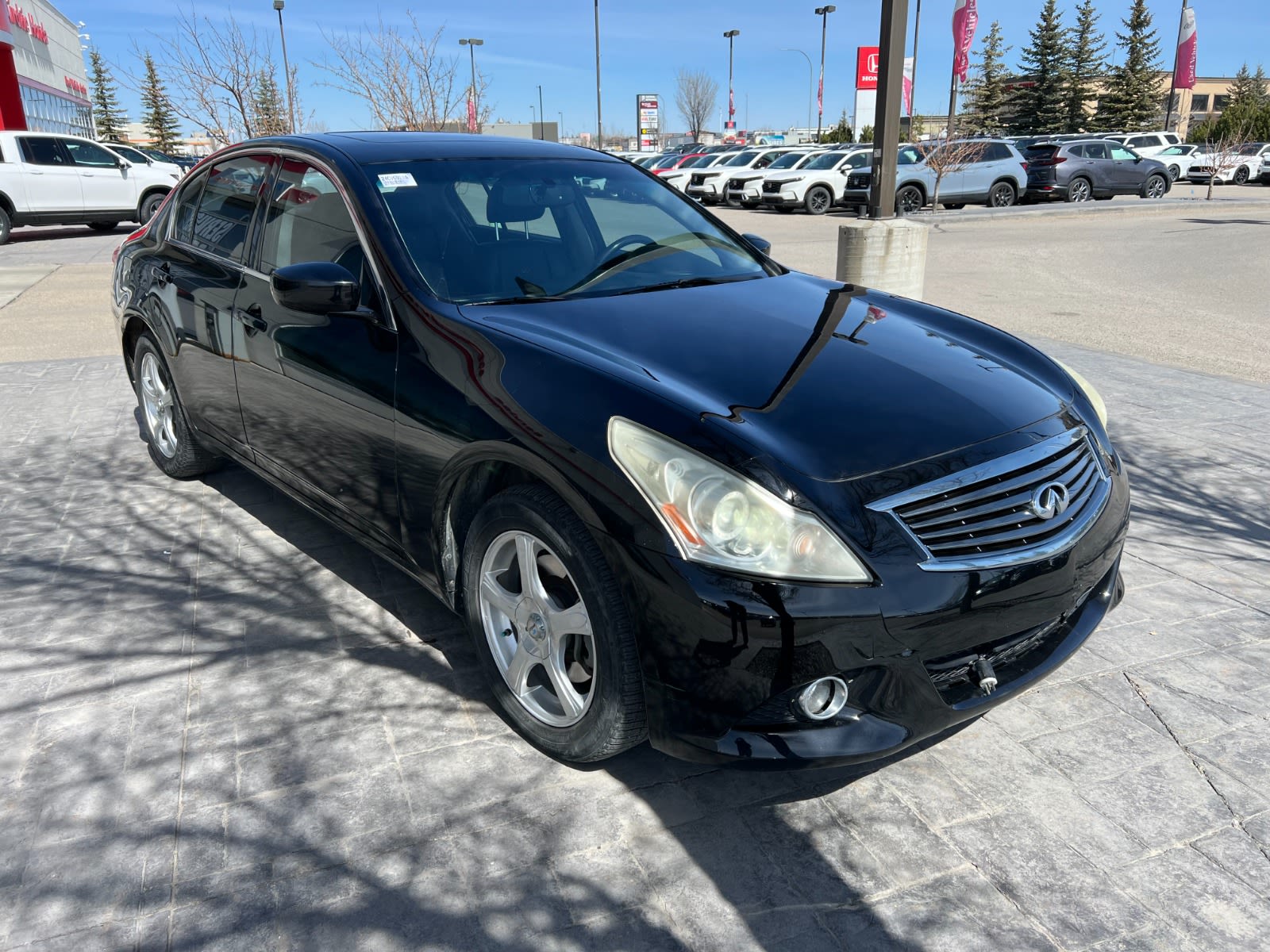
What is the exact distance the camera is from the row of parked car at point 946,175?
80.4 feet

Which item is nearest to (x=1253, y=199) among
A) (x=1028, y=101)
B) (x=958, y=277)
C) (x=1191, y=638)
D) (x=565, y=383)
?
(x=958, y=277)

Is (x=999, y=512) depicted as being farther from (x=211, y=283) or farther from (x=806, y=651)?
(x=211, y=283)

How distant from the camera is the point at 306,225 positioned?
3723mm

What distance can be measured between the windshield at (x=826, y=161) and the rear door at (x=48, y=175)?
56.3 feet

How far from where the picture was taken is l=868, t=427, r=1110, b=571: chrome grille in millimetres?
2373

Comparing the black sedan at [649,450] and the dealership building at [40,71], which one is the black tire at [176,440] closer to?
the black sedan at [649,450]

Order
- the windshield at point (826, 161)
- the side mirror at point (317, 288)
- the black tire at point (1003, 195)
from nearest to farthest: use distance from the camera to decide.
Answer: the side mirror at point (317, 288), the black tire at point (1003, 195), the windshield at point (826, 161)

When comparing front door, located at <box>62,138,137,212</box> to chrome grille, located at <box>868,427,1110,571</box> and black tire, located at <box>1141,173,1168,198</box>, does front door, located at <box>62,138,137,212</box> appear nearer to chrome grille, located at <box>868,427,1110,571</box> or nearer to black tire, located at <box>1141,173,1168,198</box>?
chrome grille, located at <box>868,427,1110,571</box>

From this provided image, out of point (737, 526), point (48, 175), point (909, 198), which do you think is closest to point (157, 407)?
point (737, 526)

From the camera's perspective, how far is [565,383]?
2.64 metres

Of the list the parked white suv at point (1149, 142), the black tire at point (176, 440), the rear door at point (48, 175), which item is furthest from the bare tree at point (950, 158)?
the black tire at point (176, 440)

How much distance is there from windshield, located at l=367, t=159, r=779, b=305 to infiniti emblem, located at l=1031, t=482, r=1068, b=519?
1.53m

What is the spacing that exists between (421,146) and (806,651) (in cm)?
265

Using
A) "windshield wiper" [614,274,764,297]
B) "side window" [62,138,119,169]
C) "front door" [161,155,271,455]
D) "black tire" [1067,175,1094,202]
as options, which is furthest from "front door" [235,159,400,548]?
"black tire" [1067,175,1094,202]
